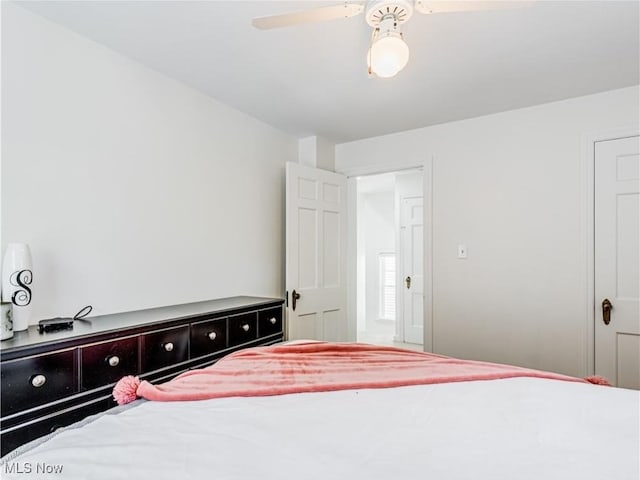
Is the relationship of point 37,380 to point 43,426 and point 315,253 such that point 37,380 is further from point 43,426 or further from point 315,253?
point 315,253

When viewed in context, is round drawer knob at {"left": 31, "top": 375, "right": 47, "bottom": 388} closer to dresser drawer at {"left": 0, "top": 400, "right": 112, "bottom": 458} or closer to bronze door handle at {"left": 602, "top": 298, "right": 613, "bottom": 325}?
dresser drawer at {"left": 0, "top": 400, "right": 112, "bottom": 458}

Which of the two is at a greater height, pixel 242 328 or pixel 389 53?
pixel 389 53

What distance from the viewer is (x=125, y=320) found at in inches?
73.9

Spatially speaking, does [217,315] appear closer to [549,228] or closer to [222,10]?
[222,10]

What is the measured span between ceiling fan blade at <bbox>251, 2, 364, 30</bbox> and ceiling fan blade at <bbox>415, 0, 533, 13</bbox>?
0.75 feet

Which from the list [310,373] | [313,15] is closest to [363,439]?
[310,373]

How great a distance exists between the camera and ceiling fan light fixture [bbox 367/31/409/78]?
1.34m

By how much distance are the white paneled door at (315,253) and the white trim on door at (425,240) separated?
14 cm

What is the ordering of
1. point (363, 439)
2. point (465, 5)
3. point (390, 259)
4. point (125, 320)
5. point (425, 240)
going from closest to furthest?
1. point (363, 439)
2. point (465, 5)
3. point (125, 320)
4. point (425, 240)
5. point (390, 259)

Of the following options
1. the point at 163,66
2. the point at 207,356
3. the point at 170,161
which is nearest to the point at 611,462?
the point at 207,356

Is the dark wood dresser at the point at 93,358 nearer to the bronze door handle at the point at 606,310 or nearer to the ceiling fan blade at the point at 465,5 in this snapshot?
the ceiling fan blade at the point at 465,5

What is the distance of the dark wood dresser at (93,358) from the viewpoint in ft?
4.47

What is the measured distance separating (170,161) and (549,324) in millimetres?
2966

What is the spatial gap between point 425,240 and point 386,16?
7.33 feet
